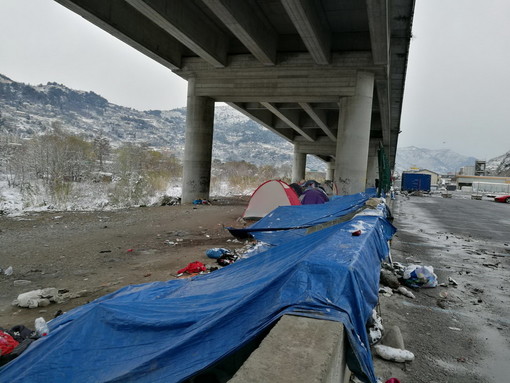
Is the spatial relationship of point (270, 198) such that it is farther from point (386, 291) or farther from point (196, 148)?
point (196, 148)

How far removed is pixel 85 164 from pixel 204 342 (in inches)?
1063

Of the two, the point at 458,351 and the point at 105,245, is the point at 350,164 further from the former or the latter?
the point at 458,351

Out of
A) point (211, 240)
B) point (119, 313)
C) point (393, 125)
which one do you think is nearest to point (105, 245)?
point (211, 240)

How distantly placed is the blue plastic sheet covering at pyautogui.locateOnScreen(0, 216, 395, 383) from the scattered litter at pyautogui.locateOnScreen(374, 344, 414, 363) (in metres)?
0.78

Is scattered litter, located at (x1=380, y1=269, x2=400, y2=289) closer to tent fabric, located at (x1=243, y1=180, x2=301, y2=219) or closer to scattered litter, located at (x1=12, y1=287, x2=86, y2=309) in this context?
scattered litter, located at (x1=12, y1=287, x2=86, y2=309)

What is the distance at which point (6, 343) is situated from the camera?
2.86m

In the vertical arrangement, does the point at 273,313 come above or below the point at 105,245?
above

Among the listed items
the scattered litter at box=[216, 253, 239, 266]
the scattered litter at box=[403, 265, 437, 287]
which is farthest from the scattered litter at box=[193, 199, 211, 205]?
the scattered litter at box=[403, 265, 437, 287]

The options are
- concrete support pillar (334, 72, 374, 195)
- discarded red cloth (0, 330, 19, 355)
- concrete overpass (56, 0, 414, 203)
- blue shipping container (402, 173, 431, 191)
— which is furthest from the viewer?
blue shipping container (402, 173, 431, 191)

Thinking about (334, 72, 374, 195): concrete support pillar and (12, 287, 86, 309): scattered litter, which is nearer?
(12, 287, 86, 309): scattered litter

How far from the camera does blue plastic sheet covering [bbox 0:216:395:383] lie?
2016 millimetres

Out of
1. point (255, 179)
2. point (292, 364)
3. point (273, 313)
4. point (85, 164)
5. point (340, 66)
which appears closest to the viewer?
point (292, 364)

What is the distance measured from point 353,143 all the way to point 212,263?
36.3 feet

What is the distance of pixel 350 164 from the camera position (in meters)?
15.5
